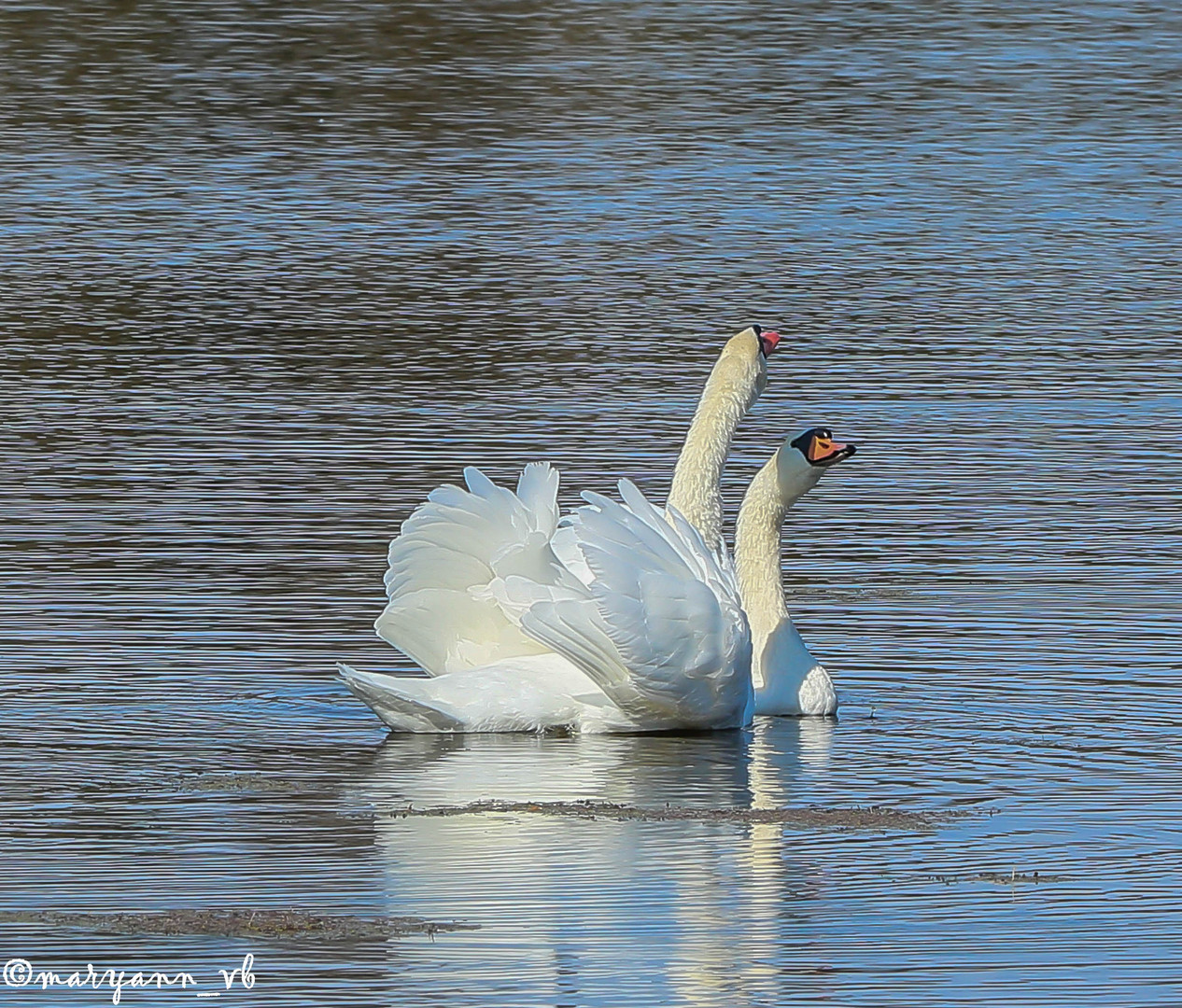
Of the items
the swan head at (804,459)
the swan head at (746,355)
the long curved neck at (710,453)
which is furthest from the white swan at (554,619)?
the swan head at (746,355)

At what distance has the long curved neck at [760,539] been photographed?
12.2 m

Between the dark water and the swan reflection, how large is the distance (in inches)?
1.0

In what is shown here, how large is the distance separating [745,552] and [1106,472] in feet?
12.6

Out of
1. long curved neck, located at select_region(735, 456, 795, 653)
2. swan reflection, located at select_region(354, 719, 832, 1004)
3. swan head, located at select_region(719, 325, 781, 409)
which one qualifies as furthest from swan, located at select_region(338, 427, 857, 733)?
swan head, located at select_region(719, 325, 781, 409)

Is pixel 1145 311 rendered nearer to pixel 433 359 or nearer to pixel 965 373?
pixel 965 373

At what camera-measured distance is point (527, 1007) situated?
735 cm

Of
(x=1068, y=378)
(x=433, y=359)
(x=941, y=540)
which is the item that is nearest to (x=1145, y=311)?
(x=1068, y=378)

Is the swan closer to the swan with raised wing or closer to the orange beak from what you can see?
the swan with raised wing

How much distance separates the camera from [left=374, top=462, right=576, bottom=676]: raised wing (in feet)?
37.3

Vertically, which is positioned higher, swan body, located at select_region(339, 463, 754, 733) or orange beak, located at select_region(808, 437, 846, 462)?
orange beak, located at select_region(808, 437, 846, 462)

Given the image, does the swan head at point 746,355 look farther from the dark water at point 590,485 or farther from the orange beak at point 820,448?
the dark water at point 590,485

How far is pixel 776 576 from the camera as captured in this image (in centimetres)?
1223

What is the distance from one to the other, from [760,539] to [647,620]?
1.65 m

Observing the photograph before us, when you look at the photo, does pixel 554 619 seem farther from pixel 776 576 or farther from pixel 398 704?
pixel 776 576
